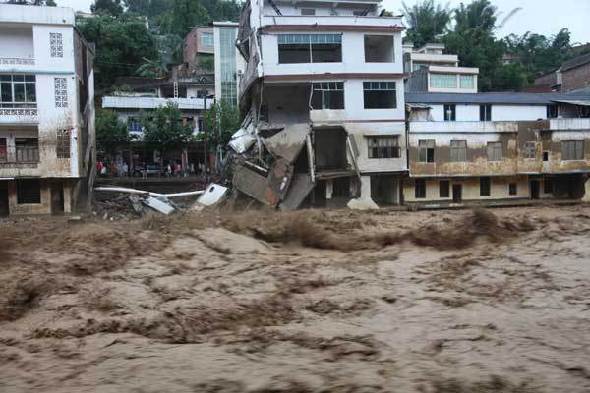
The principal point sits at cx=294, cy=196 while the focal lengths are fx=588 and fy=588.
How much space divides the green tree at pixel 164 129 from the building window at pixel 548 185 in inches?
912

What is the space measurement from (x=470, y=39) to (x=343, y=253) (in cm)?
4618

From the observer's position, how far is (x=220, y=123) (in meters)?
40.2

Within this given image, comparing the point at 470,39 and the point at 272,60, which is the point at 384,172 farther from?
the point at 470,39

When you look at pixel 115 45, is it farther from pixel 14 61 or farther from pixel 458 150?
pixel 458 150

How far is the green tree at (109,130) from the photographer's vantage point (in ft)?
128

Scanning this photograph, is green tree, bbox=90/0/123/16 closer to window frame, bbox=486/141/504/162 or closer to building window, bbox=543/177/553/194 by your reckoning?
window frame, bbox=486/141/504/162

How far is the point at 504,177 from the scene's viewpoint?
34219mm

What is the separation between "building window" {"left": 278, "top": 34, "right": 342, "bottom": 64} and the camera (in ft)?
98.8

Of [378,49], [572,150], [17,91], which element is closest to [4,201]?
[17,91]

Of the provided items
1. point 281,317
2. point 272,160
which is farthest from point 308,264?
point 272,160

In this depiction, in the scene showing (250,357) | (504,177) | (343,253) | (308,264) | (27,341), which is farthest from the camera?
(504,177)

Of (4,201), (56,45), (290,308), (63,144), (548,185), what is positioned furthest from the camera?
(548,185)

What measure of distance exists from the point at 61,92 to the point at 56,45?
2336 millimetres

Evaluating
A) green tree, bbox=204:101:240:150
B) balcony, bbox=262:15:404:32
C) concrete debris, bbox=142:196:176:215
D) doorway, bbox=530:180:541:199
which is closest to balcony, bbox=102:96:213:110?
green tree, bbox=204:101:240:150
